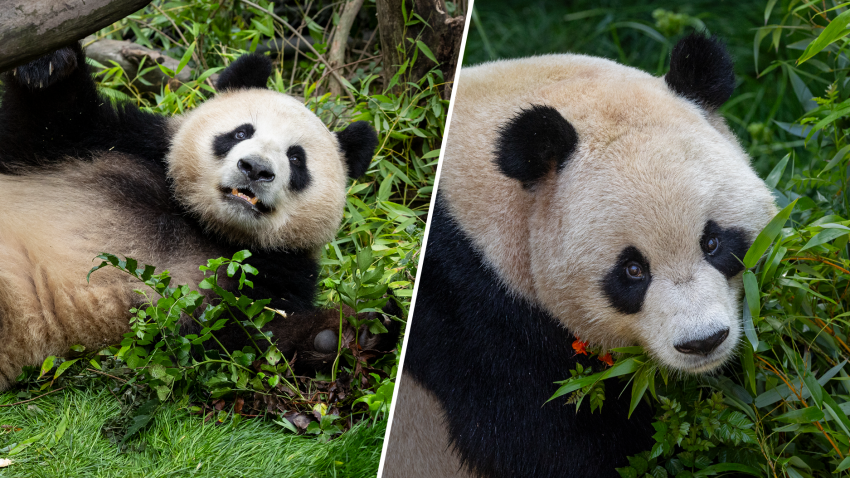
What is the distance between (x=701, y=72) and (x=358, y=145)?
169cm

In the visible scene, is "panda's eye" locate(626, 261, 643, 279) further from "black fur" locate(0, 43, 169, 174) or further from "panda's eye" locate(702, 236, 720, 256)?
"black fur" locate(0, 43, 169, 174)

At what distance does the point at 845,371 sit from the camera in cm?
177

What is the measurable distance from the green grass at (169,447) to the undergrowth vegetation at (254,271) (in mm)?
28

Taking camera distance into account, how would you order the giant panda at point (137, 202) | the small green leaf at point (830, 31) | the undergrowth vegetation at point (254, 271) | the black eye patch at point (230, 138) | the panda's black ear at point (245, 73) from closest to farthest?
the small green leaf at point (830, 31)
the undergrowth vegetation at point (254, 271)
the giant panda at point (137, 202)
the black eye patch at point (230, 138)
the panda's black ear at point (245, 73)

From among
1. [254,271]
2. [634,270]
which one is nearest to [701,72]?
[634,270]

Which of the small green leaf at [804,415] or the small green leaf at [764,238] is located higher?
the small green leaf at [764,238]

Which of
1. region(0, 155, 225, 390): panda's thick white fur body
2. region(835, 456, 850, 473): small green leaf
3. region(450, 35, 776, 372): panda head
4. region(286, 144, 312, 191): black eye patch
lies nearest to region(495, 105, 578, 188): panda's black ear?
region(450, 35, 776, 372): panda head

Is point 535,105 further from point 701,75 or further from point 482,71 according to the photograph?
point 701,75

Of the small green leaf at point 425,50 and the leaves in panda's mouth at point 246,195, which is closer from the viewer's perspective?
the leaves in panda's mouth at point 246,195

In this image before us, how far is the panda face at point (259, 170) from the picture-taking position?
2717 mm

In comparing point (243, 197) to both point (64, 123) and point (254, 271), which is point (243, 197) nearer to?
point (254, 271)

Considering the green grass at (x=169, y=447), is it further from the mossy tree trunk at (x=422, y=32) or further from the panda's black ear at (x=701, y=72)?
the mossy tree trunk at (x=422, y=32)

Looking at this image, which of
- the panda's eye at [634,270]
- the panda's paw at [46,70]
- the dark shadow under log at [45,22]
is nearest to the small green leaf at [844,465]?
the panda's eye at [634,270]

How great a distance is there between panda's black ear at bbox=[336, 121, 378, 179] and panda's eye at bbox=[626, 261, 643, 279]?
1.76 metres
